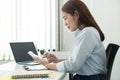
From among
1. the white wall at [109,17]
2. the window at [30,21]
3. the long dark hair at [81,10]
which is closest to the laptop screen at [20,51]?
the long dark hair at [81,10]

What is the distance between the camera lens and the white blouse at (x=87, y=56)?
1.76 m

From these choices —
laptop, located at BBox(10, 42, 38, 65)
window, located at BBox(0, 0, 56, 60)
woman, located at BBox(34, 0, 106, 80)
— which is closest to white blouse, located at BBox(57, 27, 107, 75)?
woman, located at BBox(34, 0, 106, 80)

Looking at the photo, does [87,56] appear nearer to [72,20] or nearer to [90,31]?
[90,31]

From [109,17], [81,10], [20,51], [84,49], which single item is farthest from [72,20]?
[109,17]

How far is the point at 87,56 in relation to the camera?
5.82 feet

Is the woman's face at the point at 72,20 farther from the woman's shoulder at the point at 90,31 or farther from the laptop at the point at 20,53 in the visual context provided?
the laptop at the point at 20,53

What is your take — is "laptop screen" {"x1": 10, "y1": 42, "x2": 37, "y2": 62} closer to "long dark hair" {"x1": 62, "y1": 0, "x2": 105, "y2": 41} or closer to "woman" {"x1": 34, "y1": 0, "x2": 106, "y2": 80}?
"woman" {"x1": 34, "y1": 0, "x2": 106, "y2": 80}

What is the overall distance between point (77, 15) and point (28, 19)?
2055 mm

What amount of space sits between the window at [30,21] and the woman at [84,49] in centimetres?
188

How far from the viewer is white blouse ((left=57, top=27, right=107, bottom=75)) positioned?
1.76m

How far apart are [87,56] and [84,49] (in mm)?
60

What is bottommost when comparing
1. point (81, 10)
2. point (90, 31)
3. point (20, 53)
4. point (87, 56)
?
point (20, 53)

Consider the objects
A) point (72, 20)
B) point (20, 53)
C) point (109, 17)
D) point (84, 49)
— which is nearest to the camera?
point (84, 49)

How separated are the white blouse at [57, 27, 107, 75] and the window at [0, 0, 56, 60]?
195 centimetres
